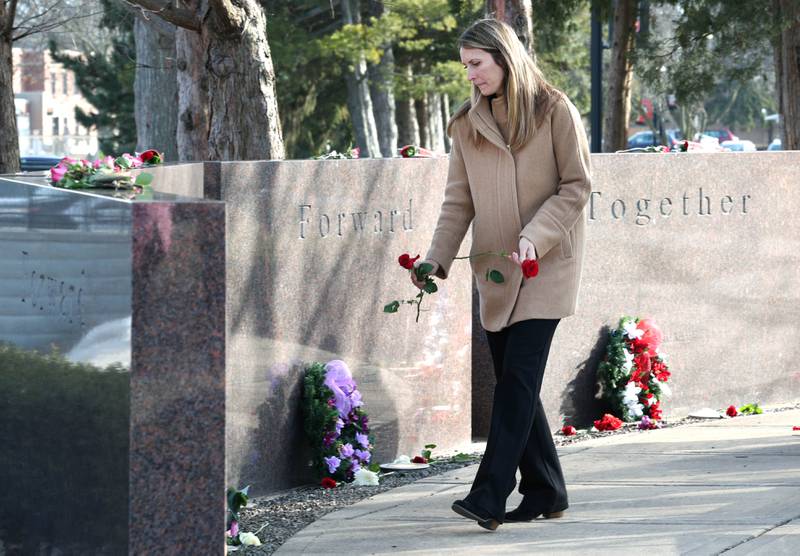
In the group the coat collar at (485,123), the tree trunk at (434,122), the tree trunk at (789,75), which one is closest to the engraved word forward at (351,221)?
the coat collar at (485,123)

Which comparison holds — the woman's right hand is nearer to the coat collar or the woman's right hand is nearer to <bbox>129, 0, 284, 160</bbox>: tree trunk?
the coat collar

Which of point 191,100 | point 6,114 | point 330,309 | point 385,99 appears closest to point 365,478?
point 330,309

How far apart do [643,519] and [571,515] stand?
0.28 m

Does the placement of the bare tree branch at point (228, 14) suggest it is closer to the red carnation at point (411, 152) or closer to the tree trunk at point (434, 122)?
the red carnation at point (411, 152)

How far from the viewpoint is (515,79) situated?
4820mm

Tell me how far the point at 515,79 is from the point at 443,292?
223cm

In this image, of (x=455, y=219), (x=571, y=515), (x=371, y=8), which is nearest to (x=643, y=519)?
(x=571, y=515)

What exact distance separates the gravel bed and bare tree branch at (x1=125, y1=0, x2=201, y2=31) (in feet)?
11.6

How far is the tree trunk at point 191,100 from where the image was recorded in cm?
1230

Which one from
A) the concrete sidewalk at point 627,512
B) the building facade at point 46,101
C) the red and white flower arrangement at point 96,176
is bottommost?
the concrete sidewalk at point 627,512

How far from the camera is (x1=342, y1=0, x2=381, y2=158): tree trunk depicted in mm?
29391

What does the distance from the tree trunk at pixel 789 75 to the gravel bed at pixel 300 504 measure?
31.8 ft

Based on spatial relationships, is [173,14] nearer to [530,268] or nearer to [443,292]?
[443,292]

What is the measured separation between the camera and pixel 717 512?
5211 mm
